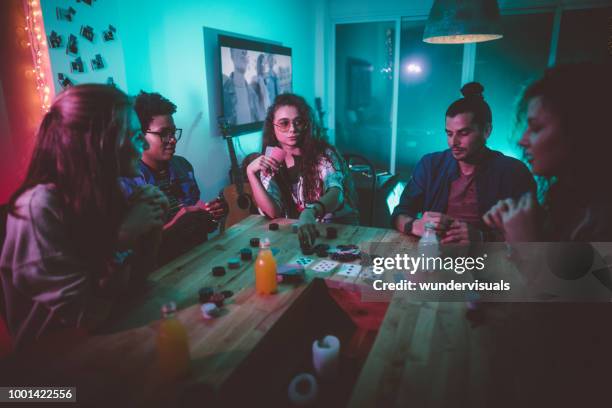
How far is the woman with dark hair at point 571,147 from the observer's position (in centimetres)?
85

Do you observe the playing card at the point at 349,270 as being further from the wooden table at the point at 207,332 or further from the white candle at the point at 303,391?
the white candle at the point at 303,391

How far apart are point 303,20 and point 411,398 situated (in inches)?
188

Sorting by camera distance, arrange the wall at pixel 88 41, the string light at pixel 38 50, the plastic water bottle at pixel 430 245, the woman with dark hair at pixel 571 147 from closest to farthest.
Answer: the woman with dark hair at pixel 571 147, the plastic water bottle at pixel 430 245, the string light at pixel 38 50, the wall at pixel 88 41

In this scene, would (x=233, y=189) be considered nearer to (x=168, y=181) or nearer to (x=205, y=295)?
(x=168, y=181)

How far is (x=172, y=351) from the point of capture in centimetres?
90

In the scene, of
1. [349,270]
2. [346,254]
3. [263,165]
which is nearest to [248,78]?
[263,165]

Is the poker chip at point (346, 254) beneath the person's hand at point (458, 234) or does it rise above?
beneath

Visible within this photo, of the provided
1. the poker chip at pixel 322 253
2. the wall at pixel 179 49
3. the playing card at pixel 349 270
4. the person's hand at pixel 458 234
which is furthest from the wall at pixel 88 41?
the person's hand at pixel 458 234

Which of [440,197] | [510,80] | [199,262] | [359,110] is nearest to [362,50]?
[359,110]

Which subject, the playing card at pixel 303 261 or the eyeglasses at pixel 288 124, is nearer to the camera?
the playing card at pixel 303 261

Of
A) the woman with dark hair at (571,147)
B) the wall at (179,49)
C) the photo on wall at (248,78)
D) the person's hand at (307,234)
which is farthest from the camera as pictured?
the photo on wall at (248,78)

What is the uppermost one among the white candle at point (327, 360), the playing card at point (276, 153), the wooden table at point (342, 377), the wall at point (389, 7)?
the wall at point (389, 7)

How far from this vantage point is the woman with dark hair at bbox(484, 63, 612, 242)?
0.85 metres

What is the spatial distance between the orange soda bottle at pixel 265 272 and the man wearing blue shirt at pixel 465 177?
30.2 inches
